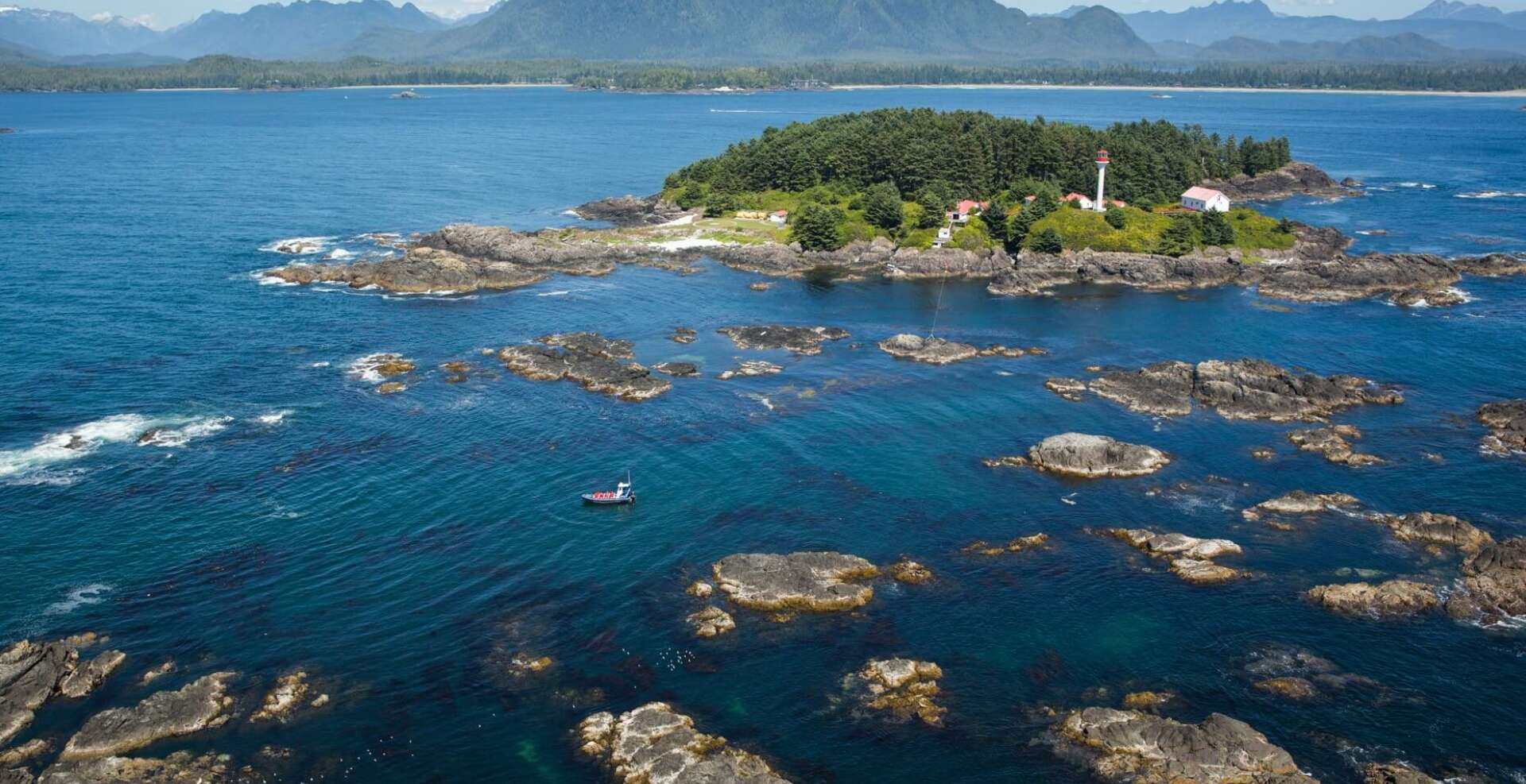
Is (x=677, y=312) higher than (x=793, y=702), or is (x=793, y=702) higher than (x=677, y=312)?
(x=677, y=312)

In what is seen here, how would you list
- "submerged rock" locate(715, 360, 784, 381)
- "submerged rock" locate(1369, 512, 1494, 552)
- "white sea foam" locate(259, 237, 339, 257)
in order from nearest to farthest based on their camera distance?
"submerged rock" locate(1369, 512, 1494, 552)
"submerged rock" locate(715, 360, 784, 381)
"white sea foam" locate(259, 237, 339, 257)

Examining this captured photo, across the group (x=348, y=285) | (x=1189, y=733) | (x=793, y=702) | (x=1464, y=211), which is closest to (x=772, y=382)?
(x=793, y=702)

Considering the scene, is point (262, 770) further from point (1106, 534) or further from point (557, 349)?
point (557, 349)

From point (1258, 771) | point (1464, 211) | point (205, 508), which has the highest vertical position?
point (1464, 211)

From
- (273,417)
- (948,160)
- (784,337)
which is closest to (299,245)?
(273,417)

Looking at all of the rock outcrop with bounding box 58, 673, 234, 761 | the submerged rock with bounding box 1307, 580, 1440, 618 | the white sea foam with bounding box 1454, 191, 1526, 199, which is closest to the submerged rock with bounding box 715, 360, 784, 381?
the submerged rock with bounding box 1307, 580, 1440, 618

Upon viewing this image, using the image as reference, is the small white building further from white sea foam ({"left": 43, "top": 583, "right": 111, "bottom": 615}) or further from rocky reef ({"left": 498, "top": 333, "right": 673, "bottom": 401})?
white sea foam ({"left": 43, "top": 583, "right": 111, "bottom": 615})
